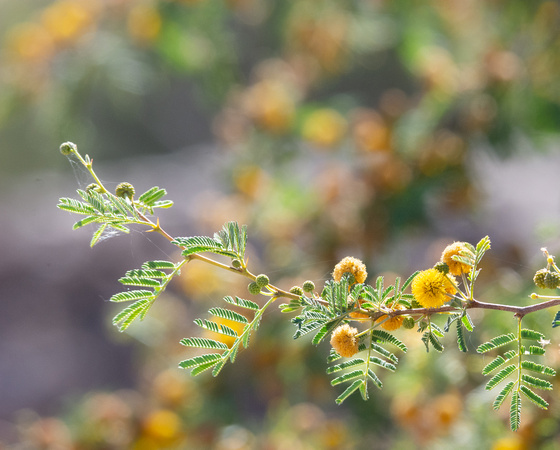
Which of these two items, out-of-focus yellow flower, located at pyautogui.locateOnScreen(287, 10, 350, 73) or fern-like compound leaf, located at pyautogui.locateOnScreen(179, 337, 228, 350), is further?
out-of-focus yellow flower, located at pyautogui.locateOnScreen(287, 10, 350, 73)

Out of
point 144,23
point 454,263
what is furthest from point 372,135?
point 454,263

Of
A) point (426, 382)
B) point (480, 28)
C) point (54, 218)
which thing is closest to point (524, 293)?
point (426, 382)

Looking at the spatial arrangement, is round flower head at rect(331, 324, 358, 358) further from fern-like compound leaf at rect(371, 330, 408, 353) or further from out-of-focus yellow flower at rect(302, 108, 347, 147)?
out-of-focus yellow flower at rect(302, 108, 347, 147)

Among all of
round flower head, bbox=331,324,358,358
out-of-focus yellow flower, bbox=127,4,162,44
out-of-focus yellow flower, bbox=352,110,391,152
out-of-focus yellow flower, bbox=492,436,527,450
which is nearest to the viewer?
round flower head, bbox=331,324,358,358

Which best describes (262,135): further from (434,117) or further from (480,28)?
(480,28)

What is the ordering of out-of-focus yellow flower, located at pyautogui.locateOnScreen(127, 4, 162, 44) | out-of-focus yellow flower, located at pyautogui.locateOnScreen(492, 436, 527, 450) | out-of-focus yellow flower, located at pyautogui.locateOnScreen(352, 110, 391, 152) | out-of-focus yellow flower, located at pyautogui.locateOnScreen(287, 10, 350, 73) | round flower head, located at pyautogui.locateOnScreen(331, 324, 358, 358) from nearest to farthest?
round flower head, located at pyautogui.locateOnScreen(331, 324, 358, 358) → out-of-focus yellow flower, located at pyautogui.locateOnScreen(492, 436, 527, 450) → out-of-focus yellow flower, located at pyautogui.locateOnScreen(352, 110, 391, 152) → out-of-focus yellow flower, located at pyautogui.locateOnScreen(127, 4, 162, 44) → out-of-focus yellow flower, located at pyautogui.locateOnScreen(287, 10, 350, 73)

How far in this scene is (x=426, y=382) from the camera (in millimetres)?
1063

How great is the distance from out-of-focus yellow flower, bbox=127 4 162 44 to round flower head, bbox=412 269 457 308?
1172mm

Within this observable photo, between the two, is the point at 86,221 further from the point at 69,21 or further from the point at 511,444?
the point at 69,21

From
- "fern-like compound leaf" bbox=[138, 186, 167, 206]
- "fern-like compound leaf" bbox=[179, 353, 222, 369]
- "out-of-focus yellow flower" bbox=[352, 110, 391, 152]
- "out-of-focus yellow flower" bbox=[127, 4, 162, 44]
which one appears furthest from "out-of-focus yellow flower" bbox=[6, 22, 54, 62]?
"fern-like compound leaf" bbox=[179, 353, 222, 369]

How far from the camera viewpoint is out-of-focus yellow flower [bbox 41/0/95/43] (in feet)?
4.79

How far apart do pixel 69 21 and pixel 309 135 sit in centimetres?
63

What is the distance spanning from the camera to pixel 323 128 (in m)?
1.45

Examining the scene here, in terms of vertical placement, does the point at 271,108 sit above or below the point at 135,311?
above
